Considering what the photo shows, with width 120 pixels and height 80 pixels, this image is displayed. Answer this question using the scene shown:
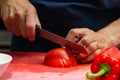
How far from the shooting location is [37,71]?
1108mm

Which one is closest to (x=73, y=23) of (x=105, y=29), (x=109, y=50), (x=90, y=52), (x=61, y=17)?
(x=61, y=17)

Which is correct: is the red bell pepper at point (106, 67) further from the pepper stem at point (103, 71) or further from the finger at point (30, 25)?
the finger at point (30, 25)

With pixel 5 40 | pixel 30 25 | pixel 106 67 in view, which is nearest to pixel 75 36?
pixel 30 25

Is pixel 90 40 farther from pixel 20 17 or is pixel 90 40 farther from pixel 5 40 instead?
pixel 5 40

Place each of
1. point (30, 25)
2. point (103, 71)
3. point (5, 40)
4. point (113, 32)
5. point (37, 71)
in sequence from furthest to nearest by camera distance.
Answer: point (5, 40) → point (113, 32) → point (30, 25) → point (37, 71) → point (103, 71)

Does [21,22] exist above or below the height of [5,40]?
above

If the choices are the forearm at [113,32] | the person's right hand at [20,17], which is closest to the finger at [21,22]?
the person's right hand at [20,17]

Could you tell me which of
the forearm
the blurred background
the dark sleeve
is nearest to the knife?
the forearm

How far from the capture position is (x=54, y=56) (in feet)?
3.94

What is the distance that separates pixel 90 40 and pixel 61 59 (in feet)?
0.50

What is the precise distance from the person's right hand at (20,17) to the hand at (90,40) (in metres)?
0.15

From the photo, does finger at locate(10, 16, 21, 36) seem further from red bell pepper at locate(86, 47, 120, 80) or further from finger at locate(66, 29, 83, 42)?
red bell pepper at locate(86, 47, 120, 80)

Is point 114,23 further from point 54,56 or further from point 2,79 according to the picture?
point 2,79

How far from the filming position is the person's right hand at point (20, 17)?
1.23 m
